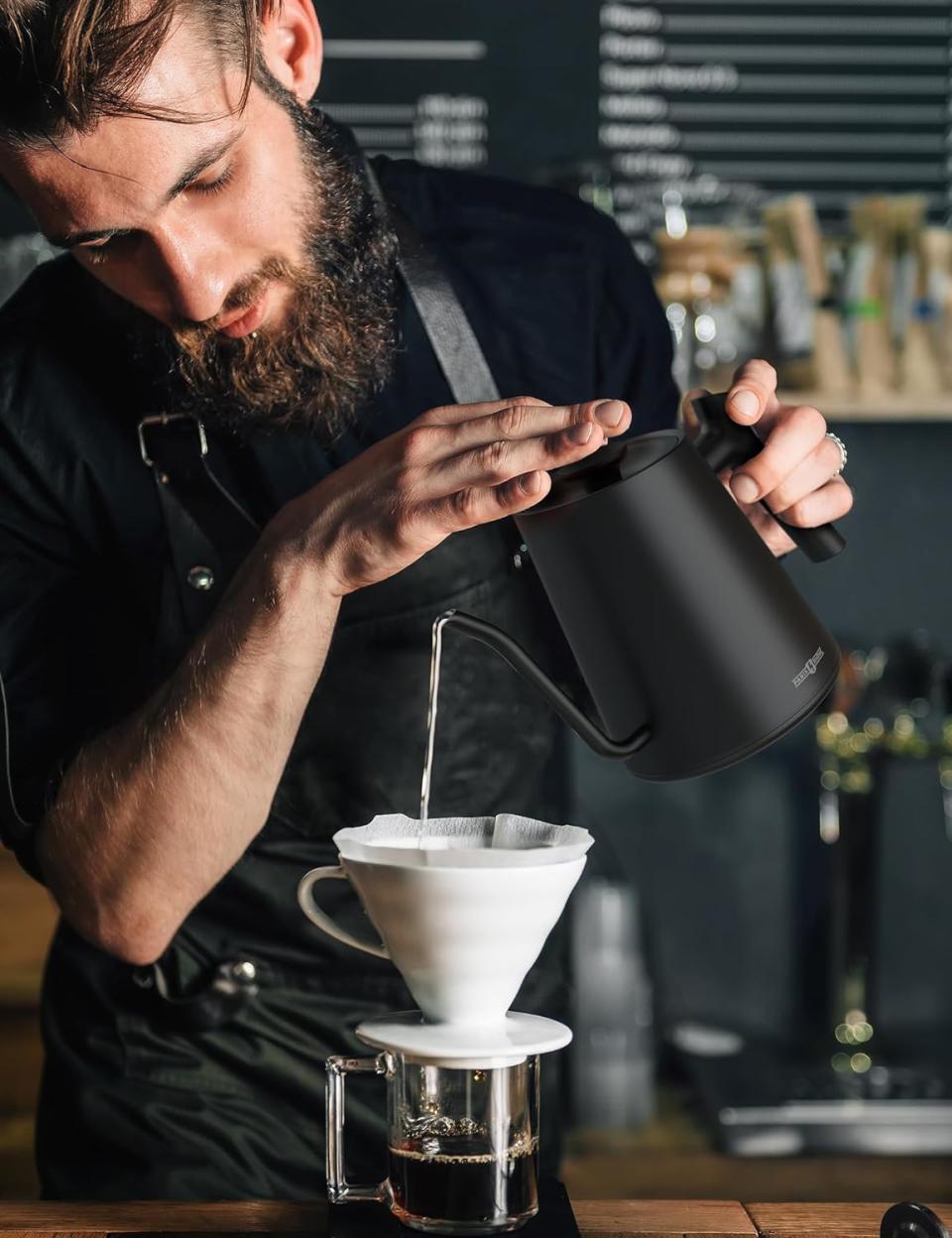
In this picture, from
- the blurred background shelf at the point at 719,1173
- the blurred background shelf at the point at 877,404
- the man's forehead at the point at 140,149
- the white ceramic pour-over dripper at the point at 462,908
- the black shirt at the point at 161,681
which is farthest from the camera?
the blurred background shelf at the point at 877,404

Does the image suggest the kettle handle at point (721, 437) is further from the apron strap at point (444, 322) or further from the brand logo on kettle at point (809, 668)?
the apron strap at point (444, 322)

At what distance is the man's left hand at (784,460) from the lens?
1011mm

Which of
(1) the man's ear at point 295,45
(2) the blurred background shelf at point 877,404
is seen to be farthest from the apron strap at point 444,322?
(2) the blurred background shelf at point 877,404

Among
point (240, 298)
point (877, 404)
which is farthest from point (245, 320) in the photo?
point (877, 404)

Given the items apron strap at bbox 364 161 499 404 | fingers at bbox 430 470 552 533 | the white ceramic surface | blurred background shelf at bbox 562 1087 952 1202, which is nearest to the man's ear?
apron strap at bbox 364 161 499 404

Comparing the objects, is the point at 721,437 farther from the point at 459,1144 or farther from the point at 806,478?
the point at 459,1144

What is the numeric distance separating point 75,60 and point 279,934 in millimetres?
716

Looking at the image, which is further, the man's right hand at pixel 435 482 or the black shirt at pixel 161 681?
the black shirt at pixel 161 681

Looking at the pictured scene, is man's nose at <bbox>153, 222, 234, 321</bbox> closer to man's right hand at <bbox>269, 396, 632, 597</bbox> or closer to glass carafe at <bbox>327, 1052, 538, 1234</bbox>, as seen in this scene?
man's right hand at <bbox>269, 396, 632, 597</bbox>

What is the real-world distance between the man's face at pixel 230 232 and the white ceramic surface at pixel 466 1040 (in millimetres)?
554

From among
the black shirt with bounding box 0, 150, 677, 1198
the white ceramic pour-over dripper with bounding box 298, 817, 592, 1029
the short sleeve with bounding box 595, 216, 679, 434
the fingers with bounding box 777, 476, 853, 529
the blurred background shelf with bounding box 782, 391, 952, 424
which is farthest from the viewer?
the blurred background shelf with bounding box 782, 391, 952, 424

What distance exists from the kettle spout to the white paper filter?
0.21 feet

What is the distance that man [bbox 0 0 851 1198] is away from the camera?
3.36 ft

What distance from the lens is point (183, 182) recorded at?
38.6 inches
